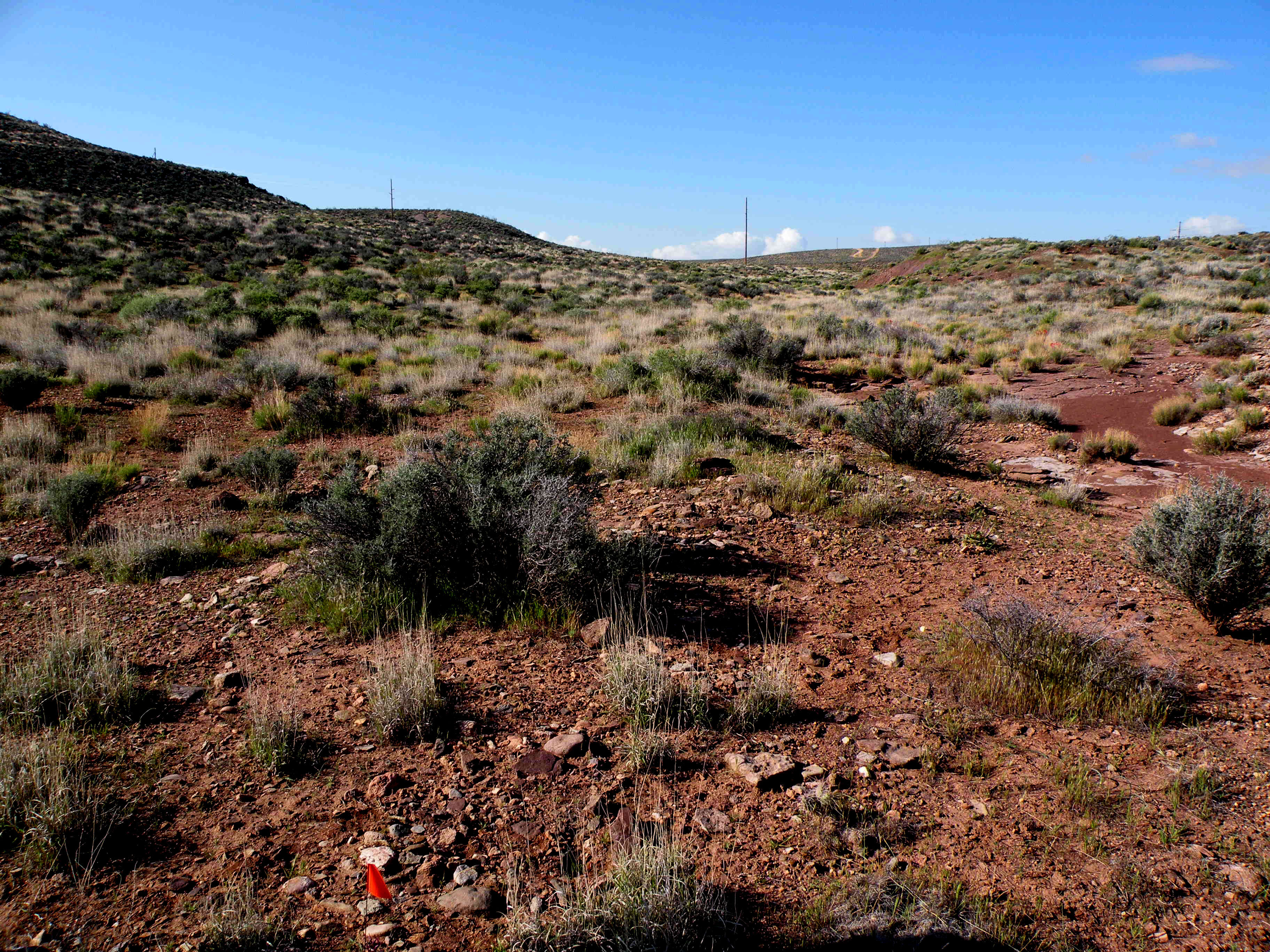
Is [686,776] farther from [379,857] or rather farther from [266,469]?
[266,469]

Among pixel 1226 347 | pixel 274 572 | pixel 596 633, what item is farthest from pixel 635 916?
pixel 1226 347

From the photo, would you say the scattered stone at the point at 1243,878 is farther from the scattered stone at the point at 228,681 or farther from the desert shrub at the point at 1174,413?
the desert shrub at the point at 1174,413

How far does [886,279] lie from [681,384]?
39421 mm

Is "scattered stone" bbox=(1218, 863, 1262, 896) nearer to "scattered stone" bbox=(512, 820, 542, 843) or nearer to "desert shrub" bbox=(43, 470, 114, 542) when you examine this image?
"scattered stone" bbox=(512, 820, 542, 843)

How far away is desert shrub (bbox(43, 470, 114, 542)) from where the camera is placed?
5832 mm

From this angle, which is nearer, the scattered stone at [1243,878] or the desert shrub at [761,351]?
the scattered stone at [1243,878]

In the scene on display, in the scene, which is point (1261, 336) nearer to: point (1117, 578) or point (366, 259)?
point (1117, 578)

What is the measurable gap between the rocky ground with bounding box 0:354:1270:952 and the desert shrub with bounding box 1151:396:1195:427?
7.09 meters

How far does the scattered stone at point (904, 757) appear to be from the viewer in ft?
10.3

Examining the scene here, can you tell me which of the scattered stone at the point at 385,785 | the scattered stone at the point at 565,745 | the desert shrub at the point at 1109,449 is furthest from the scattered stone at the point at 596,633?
the desert shrub at the point at 1109,449

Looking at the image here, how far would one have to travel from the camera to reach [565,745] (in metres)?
3.23

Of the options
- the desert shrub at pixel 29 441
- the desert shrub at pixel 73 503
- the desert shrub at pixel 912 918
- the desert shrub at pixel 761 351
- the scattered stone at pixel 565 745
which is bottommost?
the desert shrub at pixel 912 918

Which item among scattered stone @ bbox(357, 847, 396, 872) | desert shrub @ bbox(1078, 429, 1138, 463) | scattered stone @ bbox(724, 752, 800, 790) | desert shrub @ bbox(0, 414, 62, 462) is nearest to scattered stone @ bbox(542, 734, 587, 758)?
scattered stone @ bbox(724, 752, 800, 790)

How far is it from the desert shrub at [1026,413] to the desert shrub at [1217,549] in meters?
6.18
